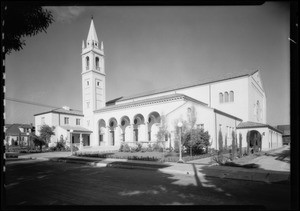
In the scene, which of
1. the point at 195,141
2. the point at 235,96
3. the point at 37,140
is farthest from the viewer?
the point at 37,140

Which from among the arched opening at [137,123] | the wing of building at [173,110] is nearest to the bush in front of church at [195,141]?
the wing of building at [173,110]

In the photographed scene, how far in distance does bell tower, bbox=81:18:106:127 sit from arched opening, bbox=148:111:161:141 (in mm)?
14626

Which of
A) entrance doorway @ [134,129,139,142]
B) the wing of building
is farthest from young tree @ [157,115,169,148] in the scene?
entrance doorway @ [134,129,139,142]

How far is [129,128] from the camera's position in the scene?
135 feet

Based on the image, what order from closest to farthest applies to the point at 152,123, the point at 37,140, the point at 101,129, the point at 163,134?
the point at 163,134 → the point at 37,140 → the point at 152,123 → the point at 101,129

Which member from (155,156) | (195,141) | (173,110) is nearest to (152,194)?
(195,141)

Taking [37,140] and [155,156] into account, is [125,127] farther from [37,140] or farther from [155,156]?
[155,156]

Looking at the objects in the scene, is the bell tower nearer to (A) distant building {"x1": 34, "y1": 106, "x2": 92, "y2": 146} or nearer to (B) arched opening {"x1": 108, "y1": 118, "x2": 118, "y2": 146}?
(A) distant building {"x1": 34, "y1": 106, "x2": 92, "y2": 146}

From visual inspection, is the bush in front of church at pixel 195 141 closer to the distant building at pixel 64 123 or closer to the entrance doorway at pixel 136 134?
the entrance doorway at pixel 136 134

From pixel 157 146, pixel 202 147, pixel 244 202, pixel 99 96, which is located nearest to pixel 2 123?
pixel 244 202

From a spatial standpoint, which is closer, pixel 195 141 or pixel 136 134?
pixel 195 141

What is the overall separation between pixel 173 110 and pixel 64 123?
1161 inches

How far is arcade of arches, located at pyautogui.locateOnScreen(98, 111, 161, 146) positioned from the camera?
122 feet
